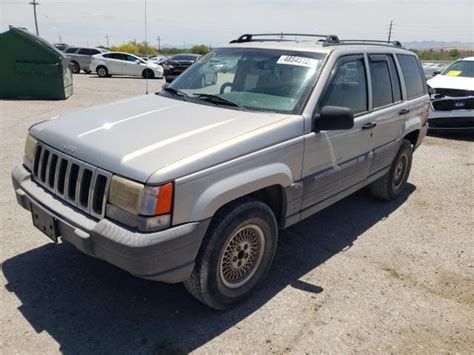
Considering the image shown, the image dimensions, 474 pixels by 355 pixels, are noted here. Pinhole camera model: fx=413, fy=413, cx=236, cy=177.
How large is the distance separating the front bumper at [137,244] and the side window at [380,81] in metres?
2.68

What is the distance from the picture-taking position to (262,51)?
4.01m

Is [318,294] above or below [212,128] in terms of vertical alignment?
below

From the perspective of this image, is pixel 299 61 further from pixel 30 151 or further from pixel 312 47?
pixel 30 151

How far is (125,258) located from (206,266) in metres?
0.60

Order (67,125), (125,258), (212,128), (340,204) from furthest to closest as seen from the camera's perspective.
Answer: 1. (340,204)
2. (67,125)
3. (212,128)
4. (125,258)

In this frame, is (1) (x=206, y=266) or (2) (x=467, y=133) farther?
(2) (x=467, y=133)

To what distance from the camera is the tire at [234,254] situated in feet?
9.31

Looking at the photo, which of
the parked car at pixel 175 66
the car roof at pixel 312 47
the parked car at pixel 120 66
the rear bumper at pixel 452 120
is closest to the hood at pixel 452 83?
the rear bumper at pixel 452 120

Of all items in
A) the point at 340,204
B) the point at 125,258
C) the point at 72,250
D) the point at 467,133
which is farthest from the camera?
the point at 467,133

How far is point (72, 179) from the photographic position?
2865 mm

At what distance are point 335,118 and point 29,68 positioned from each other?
12.5 metres

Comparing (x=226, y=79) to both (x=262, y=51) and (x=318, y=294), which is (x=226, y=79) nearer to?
(x=262, y=51)

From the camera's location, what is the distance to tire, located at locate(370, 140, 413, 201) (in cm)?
527

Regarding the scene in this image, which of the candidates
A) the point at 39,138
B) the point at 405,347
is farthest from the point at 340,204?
the point at 39,138
